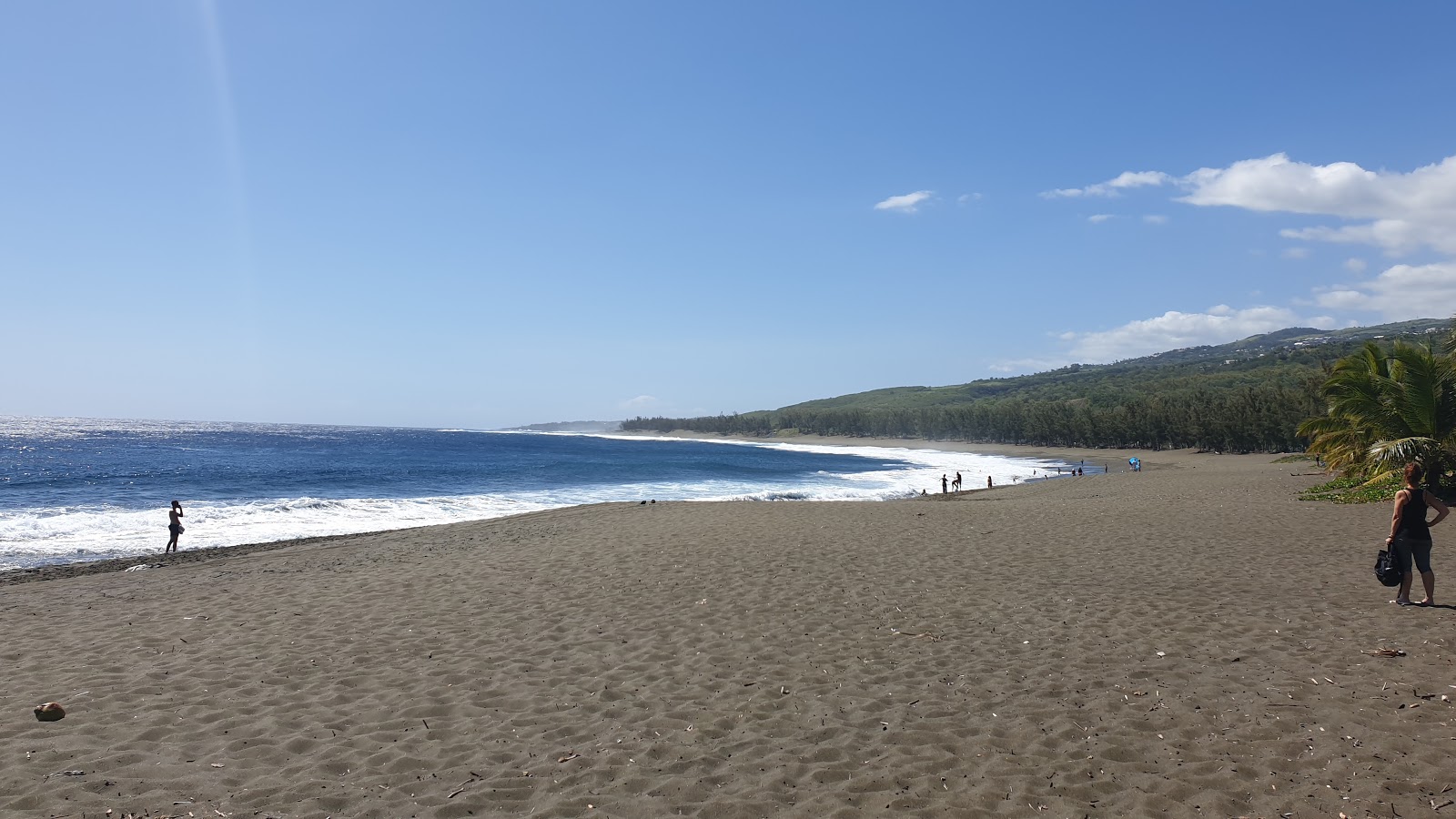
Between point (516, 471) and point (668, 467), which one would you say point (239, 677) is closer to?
point (516, 471)

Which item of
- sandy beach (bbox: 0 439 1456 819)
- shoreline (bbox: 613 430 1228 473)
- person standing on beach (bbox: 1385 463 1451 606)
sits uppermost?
person standing on beach (bbox: 1385 463 1451 606)

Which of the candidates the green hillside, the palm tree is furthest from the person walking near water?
the green hillside

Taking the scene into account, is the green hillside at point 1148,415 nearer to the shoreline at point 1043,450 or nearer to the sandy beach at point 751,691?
the shoreline at point 1043,450

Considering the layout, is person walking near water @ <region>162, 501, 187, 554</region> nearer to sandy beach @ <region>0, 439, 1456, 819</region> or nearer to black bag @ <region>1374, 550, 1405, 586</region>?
sandy beach @ <region>0, 439, 1456, 819</region>

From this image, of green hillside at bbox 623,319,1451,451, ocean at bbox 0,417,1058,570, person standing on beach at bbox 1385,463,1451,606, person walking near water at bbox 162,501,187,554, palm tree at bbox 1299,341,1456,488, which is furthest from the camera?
green hillside at bbox 623,319,1451,451

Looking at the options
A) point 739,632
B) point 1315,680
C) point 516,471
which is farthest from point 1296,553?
point 516,471

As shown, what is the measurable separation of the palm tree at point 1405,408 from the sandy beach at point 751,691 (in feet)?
25.6

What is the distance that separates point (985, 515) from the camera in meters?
19.8

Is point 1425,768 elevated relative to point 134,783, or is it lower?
lower

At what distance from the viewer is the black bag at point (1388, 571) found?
8.34 m

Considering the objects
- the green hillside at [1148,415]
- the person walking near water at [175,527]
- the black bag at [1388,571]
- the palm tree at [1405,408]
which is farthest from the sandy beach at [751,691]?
the green hillside at [1148,415]

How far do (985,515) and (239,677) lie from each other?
56.7 feet

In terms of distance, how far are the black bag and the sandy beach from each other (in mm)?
323

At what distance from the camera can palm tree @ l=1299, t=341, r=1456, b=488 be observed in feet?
55.7
